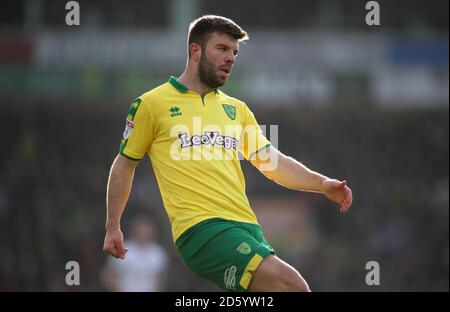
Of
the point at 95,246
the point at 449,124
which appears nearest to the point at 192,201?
the point at 95,246

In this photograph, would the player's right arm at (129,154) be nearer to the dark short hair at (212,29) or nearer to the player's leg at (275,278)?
the dark short hair at (212,29)

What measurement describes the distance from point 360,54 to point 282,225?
4.24 metres

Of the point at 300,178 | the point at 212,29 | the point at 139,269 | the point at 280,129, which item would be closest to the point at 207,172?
the point at 300,178

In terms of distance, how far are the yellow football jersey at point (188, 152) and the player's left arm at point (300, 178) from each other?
1.09 ft

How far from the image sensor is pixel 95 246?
58.5ft

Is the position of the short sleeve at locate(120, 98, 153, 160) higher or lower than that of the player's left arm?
higher

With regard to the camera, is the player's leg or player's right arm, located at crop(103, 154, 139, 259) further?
player's right arm, located at crop(103, 154, 139, 259)

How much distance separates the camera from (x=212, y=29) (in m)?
5.85

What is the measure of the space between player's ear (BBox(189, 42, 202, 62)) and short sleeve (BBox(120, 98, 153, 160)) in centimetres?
50

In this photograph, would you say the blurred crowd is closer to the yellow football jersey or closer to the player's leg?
the yellow football jersey

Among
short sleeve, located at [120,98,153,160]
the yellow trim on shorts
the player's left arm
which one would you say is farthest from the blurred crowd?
the yellow trim on shorts

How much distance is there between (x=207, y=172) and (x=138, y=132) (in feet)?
Result: 1.72

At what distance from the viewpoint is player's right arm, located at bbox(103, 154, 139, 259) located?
5.47 m
